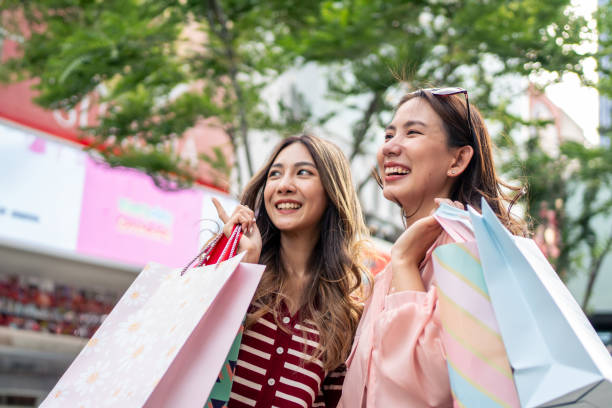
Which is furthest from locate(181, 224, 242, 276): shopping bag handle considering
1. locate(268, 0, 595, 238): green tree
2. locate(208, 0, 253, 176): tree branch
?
locate(208, 0, 253, 176): tree branch

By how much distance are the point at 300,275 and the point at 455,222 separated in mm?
1180

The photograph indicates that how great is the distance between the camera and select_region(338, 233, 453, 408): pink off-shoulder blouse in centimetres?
159

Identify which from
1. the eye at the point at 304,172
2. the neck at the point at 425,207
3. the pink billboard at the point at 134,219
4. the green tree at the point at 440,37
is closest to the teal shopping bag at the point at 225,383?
the neck at the point at 425,207

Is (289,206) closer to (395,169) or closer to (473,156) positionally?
(395,169)

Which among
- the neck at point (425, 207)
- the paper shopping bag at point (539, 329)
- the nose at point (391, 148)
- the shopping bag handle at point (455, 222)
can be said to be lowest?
the paper shopping bag at point (539, 329)

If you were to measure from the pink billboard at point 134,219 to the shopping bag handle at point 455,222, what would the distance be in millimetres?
6690

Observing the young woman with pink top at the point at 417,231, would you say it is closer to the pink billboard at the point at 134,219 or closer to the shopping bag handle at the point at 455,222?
the shopping bag handle at the point at 455,222

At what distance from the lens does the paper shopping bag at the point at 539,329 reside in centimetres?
118

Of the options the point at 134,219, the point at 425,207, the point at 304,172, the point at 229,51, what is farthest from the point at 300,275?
the point at 134,219

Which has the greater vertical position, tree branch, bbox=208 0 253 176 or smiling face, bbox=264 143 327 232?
tree branch, bbox=208 0 253 176

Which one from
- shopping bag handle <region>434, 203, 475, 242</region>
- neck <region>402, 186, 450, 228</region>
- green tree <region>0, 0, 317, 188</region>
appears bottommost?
shopping bag handle <region>434, 203, 475, 242</region>

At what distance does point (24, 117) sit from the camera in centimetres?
791

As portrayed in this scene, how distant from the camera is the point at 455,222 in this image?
5.32 ft

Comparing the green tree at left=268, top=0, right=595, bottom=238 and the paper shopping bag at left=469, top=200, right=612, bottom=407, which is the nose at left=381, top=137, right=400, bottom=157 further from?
the green tree at left=268, top=0, right=595, bottom=238
